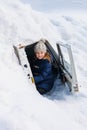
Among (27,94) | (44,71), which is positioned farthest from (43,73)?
(27,94)

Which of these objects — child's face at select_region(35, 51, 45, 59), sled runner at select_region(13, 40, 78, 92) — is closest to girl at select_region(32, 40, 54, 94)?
child's face at select_region(35, 51, 45, 59)

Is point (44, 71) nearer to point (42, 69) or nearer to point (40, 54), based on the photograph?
point (42, 69)

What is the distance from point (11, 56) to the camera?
21.2ft

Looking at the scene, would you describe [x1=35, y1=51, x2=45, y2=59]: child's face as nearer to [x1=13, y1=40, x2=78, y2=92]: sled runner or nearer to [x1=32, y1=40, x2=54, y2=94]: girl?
[x1=32, y1=40, x2=54, y2=94]: girl

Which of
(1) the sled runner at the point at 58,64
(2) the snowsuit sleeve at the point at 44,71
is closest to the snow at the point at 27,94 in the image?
(1) the sled runner at the point at 58,64

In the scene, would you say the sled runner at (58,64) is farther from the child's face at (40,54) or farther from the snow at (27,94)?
the child's face at (40,54)

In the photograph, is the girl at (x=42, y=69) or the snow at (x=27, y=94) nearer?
the snow at (x=27, y=94)

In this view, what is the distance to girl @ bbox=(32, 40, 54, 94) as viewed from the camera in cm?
709

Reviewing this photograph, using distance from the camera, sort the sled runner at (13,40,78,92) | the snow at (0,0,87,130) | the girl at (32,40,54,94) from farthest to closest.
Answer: the girl at (32,40,54,94)
the sled runner at (13,40,78,92)
the snow at (0,0,87,130)

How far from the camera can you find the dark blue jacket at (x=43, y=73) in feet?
23.5

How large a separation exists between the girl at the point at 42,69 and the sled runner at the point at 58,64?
0.20m

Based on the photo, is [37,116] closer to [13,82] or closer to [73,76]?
[13,82]

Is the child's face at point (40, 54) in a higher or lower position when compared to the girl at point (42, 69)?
higher

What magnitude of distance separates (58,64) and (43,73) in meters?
0.58
